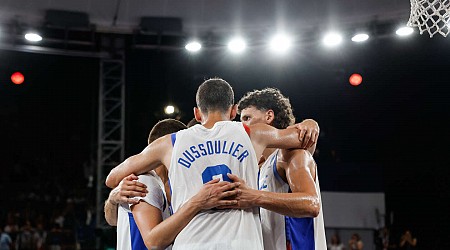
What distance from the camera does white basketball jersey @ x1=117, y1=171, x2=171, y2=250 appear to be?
3.51 m

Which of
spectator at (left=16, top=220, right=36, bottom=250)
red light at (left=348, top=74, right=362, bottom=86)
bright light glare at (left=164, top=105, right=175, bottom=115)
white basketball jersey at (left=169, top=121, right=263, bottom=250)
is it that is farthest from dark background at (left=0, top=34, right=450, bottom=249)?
white basketball jersey at (left=169, top=121, right=263, bottom=250)

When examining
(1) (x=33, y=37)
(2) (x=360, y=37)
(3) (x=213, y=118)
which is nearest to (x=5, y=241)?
(1) (x=33, y=37)

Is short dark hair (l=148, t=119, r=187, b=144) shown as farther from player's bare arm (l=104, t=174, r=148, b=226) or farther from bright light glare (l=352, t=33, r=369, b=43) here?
bright light glare (l=352, t=33, r=369, b=43)

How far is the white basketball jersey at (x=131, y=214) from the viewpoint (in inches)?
138

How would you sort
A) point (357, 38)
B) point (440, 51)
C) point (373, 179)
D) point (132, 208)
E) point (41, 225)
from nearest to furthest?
point (132, 208)
point (357, 38)
point (41, 225)
point (373, 179)
point (440, 51)

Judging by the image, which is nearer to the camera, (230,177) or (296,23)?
(230,177)

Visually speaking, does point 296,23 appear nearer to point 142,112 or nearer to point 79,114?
point 142,112

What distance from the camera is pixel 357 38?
11.9 meters

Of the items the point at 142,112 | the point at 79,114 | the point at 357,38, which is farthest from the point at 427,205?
the point at 79,114

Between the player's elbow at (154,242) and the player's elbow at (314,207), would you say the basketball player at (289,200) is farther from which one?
the player's elbow at (154,242)

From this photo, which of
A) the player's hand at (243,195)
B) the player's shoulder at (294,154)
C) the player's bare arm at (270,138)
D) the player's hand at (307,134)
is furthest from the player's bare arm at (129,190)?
the player's hand at (307,134)

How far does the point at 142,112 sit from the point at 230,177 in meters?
13.0

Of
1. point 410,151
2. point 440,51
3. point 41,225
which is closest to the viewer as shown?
point 41,225

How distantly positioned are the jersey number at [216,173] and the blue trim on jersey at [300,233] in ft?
2.08
